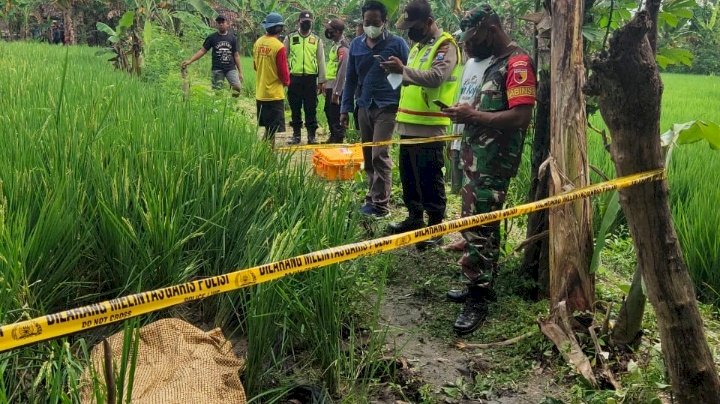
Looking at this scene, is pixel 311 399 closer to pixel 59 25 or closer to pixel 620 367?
pixel 620 367

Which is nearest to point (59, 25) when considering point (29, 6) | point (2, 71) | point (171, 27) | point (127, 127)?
point (29, 6)

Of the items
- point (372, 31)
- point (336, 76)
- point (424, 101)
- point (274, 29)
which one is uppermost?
point (274, 29)

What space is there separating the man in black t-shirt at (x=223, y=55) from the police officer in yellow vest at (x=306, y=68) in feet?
4.56

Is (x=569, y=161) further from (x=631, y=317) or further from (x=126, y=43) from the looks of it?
(x=126, y=43)

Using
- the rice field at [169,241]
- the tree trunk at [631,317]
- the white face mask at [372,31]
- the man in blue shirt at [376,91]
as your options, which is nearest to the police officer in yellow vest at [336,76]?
the man in blue shirt at [376,91]

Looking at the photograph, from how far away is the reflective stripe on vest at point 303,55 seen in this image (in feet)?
22.4

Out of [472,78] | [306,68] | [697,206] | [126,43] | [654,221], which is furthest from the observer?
[126,43]

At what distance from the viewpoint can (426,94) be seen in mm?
3686

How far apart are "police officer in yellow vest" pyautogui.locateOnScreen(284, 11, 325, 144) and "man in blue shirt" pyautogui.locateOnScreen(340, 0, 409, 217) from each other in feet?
7.69

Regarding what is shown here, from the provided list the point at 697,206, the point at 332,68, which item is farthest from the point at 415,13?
the point at 332,68

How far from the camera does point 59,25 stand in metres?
25.9

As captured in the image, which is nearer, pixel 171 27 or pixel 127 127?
pixel 127 127

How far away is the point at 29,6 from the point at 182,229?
22.7 meters

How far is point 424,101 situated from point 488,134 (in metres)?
0.99
